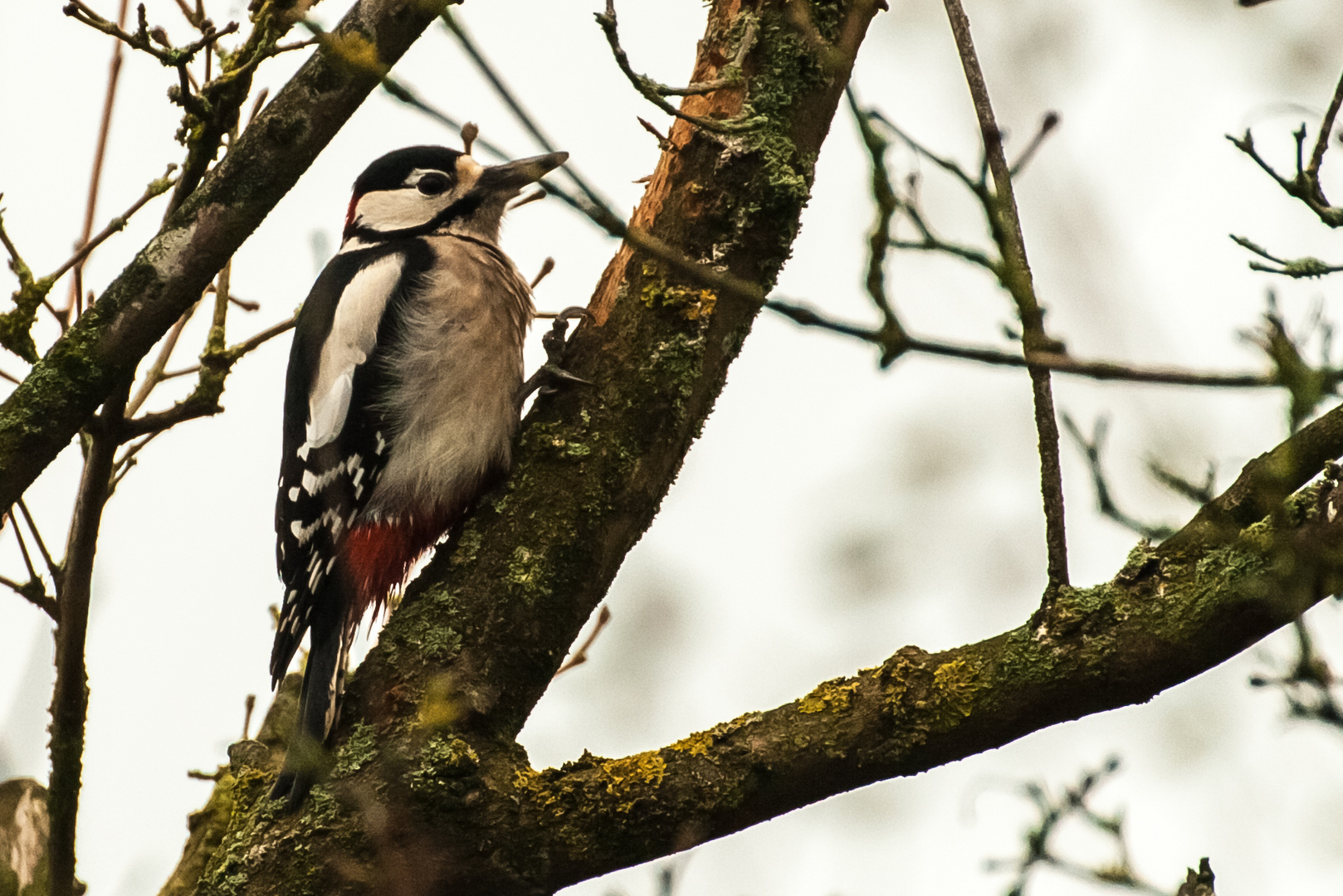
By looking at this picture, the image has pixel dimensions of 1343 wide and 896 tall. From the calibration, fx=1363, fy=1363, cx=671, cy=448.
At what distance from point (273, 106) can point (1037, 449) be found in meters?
1.42

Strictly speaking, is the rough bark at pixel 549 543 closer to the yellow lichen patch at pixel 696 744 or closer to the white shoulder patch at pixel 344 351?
the yellow lichen patch at pixel 696 744

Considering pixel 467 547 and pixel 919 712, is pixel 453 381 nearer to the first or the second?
pixel 467 547

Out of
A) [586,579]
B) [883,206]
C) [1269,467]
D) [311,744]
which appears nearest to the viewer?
[883,206]

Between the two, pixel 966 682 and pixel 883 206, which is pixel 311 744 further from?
pixel 883 206

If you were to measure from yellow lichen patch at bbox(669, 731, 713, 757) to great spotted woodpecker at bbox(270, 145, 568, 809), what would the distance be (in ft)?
3.50

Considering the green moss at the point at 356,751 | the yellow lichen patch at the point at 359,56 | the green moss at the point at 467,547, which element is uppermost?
the green moss at the point at 467,547

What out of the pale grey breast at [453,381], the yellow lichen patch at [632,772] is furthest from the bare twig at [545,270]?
the yellow lichen patch at [632,772]

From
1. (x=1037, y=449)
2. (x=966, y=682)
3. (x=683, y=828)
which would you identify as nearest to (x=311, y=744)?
(x=683, y=828)

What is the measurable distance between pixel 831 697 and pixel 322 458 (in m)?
1.84

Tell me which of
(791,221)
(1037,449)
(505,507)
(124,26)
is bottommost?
(1037,449)

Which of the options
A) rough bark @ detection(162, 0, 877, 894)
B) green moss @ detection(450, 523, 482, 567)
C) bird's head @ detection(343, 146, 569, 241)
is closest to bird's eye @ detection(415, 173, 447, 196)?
bird's head @ detection(343, 146, 569, 241)

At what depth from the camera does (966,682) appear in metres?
2.28

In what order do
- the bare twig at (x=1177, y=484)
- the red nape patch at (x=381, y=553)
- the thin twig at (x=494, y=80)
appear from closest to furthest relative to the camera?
the thin twig at (x=494, y=80)
the bare twig at (x=1177, y=484)
the red nape patch at (x=381, y=553)

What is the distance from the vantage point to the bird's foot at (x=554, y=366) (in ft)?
9.73
